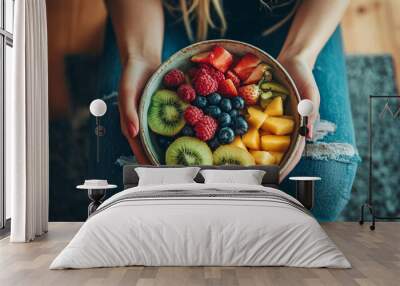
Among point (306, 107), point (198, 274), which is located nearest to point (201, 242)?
point (198, 274)

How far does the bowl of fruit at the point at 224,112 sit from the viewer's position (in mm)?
6871

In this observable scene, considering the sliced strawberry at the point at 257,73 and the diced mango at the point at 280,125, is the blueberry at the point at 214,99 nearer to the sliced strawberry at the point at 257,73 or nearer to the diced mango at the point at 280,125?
the sliced strawberry at the point at 257,73

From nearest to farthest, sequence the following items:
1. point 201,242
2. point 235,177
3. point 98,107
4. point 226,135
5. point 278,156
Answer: point 201,242 → point 235,177 → point 98,107 → point 226,135 → point 278,156

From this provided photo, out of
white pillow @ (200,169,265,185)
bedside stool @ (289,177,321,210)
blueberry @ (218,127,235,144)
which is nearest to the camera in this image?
white pillow @ (200,169,265,185)

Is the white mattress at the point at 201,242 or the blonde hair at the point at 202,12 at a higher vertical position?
the blonde hair at the point at 202,12

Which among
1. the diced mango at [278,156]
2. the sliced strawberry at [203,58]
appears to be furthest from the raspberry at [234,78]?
the diced mango at [278,156]

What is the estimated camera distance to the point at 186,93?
6891mm

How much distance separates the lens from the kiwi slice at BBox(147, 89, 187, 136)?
6.92m

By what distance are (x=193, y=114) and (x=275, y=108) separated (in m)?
0.94

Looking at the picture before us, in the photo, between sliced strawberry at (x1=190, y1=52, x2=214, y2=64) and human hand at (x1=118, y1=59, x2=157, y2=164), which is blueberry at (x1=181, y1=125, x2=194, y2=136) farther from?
sliced strawberry at (x1=190, y1=52, x2=214, y2=64)

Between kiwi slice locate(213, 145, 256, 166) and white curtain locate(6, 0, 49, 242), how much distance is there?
6.34ft

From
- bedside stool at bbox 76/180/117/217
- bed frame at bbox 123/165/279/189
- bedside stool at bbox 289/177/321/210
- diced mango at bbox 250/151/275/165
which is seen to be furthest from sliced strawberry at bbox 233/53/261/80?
bedside stool at bbox 76/180/117/217

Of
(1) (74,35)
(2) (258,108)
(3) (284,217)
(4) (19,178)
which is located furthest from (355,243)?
(1) (74,35)

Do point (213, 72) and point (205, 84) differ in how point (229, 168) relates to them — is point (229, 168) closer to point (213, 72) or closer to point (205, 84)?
point (205, 84)
